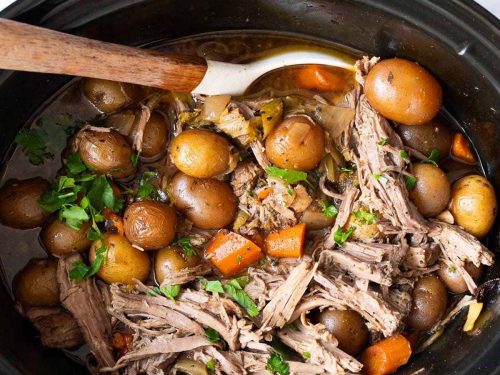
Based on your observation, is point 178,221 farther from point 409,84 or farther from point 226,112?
point 409,84

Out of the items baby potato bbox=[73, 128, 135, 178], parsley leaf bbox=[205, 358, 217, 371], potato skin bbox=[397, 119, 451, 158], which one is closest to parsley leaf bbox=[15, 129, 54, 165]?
baby potato bbox=[73, 128, 135, 178]

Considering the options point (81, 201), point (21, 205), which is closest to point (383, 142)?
point (81, 201)

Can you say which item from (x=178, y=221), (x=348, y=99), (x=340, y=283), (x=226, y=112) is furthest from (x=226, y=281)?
(x=348, y=99)

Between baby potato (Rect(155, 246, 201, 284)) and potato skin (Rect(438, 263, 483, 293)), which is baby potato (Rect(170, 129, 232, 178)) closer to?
baby potato (Rect(155, 246, 201, 284))

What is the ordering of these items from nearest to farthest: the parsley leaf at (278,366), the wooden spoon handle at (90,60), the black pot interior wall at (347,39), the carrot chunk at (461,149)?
the wooden spoon handle at (90,60) < the black pot interior wall at (347,39) < the parsley leaf at (278,366) < the carrot chunk at (461,149)

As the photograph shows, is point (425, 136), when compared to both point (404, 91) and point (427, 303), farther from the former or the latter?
point (427, 303)

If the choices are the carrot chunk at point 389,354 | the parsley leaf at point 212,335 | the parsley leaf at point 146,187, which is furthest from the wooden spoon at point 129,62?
the carrot chunk at point 389,354

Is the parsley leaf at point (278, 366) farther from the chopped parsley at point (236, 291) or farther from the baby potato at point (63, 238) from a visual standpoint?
the baby potato at point (63, 238)
